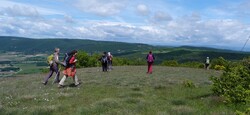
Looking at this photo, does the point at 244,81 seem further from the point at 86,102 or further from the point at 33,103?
the point at 33,103

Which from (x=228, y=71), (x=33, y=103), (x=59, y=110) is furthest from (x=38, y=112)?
(x=228, y=71)

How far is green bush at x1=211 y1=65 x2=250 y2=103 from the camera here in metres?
12.4

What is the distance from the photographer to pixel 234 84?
13555 millimetres

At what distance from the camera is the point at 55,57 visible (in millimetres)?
23203

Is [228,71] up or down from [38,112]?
up

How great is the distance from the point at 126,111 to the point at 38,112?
3.33 metres

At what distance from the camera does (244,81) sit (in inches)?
535

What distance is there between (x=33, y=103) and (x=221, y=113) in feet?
27.1

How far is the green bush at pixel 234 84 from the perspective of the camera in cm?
1245

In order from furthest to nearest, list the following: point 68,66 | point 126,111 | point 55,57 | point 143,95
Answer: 1. point 55,57
2. point 68,66
3. point 143,95
4. point 126,111

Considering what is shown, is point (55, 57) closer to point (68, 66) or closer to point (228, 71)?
point (68, 66)

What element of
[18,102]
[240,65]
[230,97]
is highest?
[240,65]

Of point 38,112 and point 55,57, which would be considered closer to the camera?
point 38,112

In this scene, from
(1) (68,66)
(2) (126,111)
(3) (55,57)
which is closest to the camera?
(2) (126,111)
